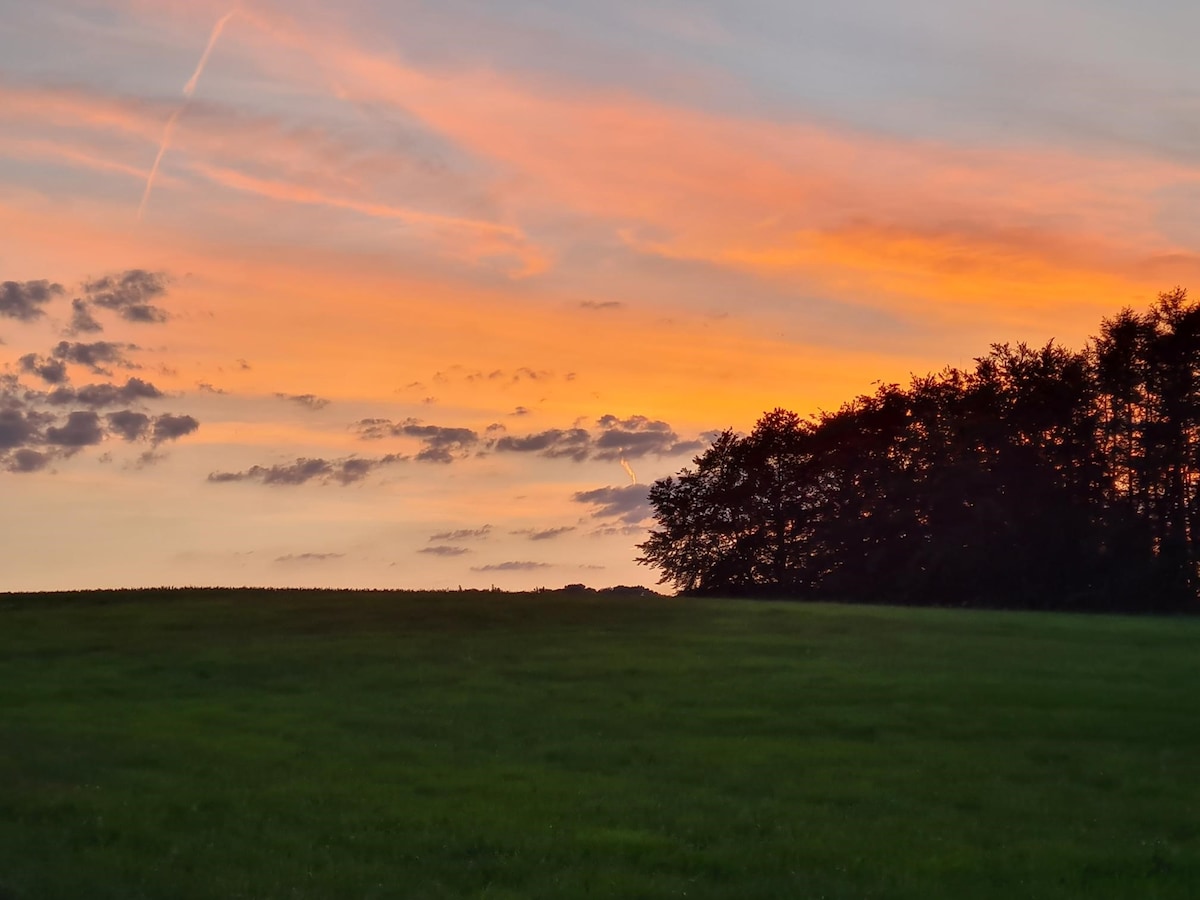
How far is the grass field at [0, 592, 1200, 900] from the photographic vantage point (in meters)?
18.3

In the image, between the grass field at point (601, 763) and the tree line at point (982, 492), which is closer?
the grass field at point (601, 763)

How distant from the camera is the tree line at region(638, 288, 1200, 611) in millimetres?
85375

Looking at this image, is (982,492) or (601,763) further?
(982,492)

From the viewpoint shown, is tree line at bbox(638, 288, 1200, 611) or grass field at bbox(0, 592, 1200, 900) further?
tree line at bbox(638, 288, 1200, 611)

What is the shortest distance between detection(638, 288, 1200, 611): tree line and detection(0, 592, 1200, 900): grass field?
3817 centimetres

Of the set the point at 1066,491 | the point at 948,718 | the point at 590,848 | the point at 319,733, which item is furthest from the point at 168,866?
the point at 1066,491

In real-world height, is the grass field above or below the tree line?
below

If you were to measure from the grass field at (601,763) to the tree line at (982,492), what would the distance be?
125 ft

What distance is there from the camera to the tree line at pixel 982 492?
8538cm

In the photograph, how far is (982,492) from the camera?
305ft

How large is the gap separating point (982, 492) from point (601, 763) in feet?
235

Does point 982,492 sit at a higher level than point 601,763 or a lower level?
higher

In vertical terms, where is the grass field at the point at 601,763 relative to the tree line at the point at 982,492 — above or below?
below

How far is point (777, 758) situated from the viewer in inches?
1045
